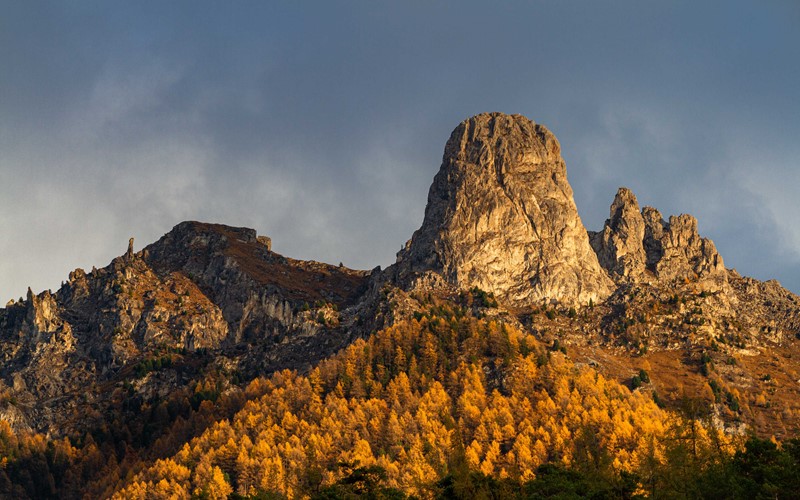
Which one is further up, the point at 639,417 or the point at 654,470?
the point at 639,417

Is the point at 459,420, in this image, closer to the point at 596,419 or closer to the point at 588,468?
the point at 596,419

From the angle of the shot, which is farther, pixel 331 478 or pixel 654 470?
pixel 331 478

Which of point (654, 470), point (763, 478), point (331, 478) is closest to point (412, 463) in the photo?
point (331, 478)

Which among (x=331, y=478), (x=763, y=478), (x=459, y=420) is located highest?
(x=459, y=420)

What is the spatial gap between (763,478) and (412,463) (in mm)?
84725

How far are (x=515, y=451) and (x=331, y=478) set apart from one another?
38567 mm

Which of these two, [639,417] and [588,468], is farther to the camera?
[639,417]

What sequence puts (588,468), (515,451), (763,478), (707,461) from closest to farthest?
(763,478) < (707,461) < (588,468) < (515,451)

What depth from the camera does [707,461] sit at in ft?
390

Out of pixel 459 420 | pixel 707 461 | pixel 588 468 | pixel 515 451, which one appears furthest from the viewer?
pixel 459 420

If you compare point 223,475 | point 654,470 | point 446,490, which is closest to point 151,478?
point 223,475

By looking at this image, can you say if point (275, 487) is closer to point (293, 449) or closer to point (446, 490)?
point (293, 449)

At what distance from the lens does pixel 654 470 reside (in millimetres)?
121625

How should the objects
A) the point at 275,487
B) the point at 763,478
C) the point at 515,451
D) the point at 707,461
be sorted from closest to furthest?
1. the point at 763,478
2. the point at 707,461
3. the point at 275,487
4. the point at 515,451
